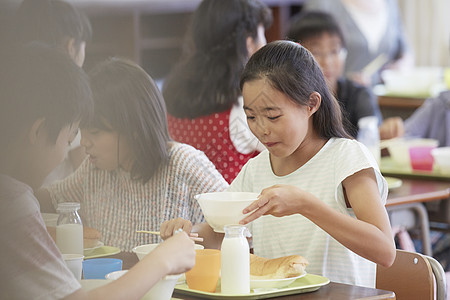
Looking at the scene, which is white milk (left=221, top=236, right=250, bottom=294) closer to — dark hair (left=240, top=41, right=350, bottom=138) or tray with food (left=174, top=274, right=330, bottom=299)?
tray with food (left=174, top=274, right=330, bottom=299)

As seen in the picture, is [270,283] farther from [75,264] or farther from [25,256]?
[25,256]

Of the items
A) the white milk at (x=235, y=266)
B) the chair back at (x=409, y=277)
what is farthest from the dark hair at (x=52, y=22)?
the chair back at (x=409, y=277)

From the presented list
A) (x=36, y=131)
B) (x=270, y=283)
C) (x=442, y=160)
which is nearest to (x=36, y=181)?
(x=36, y=131)

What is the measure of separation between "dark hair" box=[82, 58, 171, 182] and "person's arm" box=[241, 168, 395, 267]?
525mm

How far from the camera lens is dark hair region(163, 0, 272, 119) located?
240 cm

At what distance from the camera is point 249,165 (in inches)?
71.6

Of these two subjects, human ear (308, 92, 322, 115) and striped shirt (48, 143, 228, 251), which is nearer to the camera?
human ear (308, 92, 322, 115)

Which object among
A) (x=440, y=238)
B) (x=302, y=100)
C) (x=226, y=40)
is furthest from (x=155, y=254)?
(x=440, y=238)

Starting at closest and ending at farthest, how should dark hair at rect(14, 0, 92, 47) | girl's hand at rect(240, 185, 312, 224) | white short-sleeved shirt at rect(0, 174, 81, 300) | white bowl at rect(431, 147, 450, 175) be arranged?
white short-sleeved shirt at rect(0, 174, 81, 300) → girl's hand at rect(240, 185, 312, 224) → dark hair at rect(14, 0, 92, 47) → white bowl at rect(431, 147, 450, 175)

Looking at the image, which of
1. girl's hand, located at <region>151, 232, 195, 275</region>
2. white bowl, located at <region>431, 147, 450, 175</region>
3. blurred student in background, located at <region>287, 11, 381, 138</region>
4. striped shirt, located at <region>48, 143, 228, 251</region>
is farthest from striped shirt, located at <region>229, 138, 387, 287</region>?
blurred student in background, located at <region>287, 11, 381, 138</region>

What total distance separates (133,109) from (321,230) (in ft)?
1.73

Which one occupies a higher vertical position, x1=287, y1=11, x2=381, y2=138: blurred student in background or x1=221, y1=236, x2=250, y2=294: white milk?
x1=287, y1=11, x2=381, y2=138: blurred student in background

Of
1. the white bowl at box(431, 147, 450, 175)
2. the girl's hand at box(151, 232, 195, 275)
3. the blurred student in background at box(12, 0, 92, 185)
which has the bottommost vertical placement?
the girl's hand at box(151, 232, 195, 275)

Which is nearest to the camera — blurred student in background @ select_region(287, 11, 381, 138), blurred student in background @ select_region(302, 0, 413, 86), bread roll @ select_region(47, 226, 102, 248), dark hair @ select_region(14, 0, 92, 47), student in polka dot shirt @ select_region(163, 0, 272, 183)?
dark hair @ select_region(14, 0, 92, 47)
